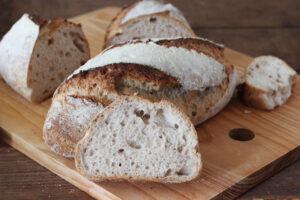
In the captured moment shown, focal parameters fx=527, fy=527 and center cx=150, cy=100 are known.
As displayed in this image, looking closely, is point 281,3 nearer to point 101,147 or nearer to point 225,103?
point 225,103

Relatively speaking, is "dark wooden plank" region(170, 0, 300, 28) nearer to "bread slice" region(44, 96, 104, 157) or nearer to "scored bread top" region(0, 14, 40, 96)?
"scored bread top" region(0, 14, 40, 96)

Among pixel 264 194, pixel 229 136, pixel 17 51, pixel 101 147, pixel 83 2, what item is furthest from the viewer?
pixel 83 2

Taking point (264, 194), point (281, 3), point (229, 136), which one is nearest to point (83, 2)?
point (281, 3)

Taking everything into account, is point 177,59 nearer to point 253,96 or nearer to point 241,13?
point 253,96

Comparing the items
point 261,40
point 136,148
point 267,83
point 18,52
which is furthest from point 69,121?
point 261,40

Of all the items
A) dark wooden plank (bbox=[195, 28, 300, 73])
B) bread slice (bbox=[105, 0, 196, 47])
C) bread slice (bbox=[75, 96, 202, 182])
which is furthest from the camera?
dark wooden plank (bbox=[195, 28, 300, 73])

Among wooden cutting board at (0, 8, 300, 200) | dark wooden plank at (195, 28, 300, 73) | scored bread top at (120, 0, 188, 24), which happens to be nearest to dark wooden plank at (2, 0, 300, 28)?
dark wooden plank at (195, 28, 300, 73)
